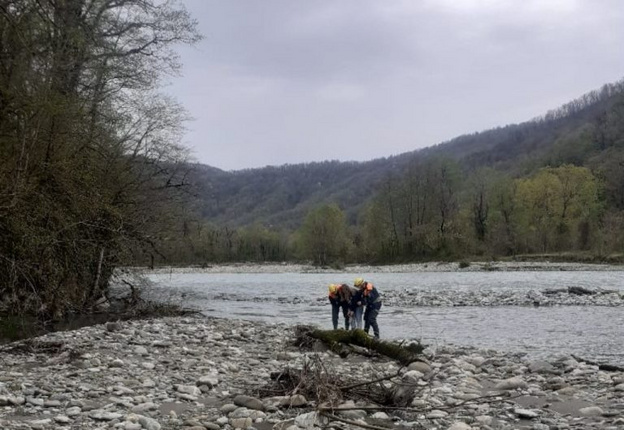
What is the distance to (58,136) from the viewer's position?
13469mm

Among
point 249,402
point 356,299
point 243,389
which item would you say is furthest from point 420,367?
point 356,299

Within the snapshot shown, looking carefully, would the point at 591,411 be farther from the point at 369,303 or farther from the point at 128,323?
the point at 128,323

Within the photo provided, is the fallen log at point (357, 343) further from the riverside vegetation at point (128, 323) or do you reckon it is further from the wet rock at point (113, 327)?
the wet rock at point (113, 327)

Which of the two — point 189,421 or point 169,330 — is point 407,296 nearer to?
point 169,330

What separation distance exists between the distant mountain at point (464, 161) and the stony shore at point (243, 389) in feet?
291

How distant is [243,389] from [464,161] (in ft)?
453

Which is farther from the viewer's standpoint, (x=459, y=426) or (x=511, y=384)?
(x=511, y=384)

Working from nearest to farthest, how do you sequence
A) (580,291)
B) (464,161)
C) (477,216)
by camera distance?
(580,291), (477,216), (464,161)

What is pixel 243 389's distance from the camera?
26.3 feet

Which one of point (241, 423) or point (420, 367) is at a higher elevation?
point (241, 423)

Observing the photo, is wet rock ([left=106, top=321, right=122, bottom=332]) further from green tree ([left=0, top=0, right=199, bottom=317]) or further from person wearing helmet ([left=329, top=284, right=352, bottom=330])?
person wearing helmet ([left=329, top=284, right=352, bottom=330])

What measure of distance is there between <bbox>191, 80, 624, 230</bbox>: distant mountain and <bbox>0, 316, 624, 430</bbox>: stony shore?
291ft

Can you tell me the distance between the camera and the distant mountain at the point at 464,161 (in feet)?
365

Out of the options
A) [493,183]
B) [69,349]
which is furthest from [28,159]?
[493,183]
